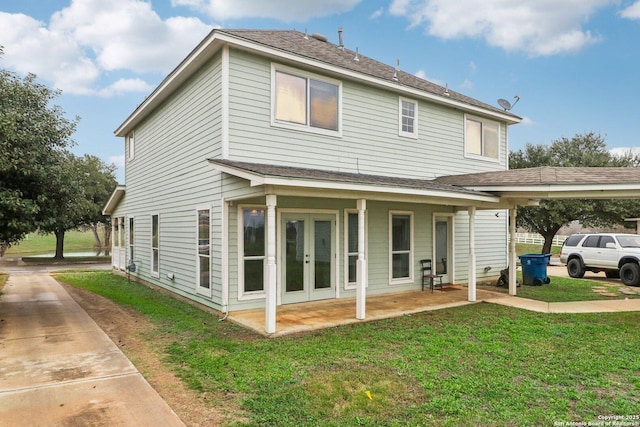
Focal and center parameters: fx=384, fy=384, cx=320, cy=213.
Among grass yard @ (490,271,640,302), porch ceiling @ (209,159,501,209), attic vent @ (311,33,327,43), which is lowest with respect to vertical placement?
grass yard @ (490,271,640,302)

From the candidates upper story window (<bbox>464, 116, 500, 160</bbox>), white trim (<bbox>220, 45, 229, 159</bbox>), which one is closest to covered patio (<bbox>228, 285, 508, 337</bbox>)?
white trim (<bbox>220, 45, 229, 159</bbox>)

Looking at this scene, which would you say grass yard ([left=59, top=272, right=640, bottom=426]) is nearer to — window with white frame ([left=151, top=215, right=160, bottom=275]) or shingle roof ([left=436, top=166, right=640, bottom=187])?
shingle roof ([left=436, top=166, right=640, bottom=187])

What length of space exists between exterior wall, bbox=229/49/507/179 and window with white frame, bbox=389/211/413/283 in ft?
4.02

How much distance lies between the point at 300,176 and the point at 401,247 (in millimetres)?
5129

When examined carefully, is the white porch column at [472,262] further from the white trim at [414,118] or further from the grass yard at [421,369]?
the white trim at [414,118]

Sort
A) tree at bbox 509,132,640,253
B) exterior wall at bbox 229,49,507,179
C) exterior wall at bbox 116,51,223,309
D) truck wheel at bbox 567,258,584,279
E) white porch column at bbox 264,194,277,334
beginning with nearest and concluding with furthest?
1. white porch column at bbox 264,194,277,334
2. exterior wall at bbox 229,49,507,179
3. exterior wall at bbox 116,51,223,309
4. truck wheel at bbox 567,258,584,279
5. tree at bbox 509,132,640,253

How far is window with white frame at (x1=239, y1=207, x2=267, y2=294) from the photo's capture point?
7.91 metres

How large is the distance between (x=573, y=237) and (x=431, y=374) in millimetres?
13849

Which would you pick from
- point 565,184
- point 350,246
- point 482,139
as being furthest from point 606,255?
point 350,246

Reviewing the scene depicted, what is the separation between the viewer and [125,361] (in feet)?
16.9

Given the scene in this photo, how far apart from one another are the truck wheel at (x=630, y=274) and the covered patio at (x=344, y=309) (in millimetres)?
5869

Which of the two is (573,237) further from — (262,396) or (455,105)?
(262,396)

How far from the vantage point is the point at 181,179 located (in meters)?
9.79

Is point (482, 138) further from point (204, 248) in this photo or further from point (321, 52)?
point (204, 248)
